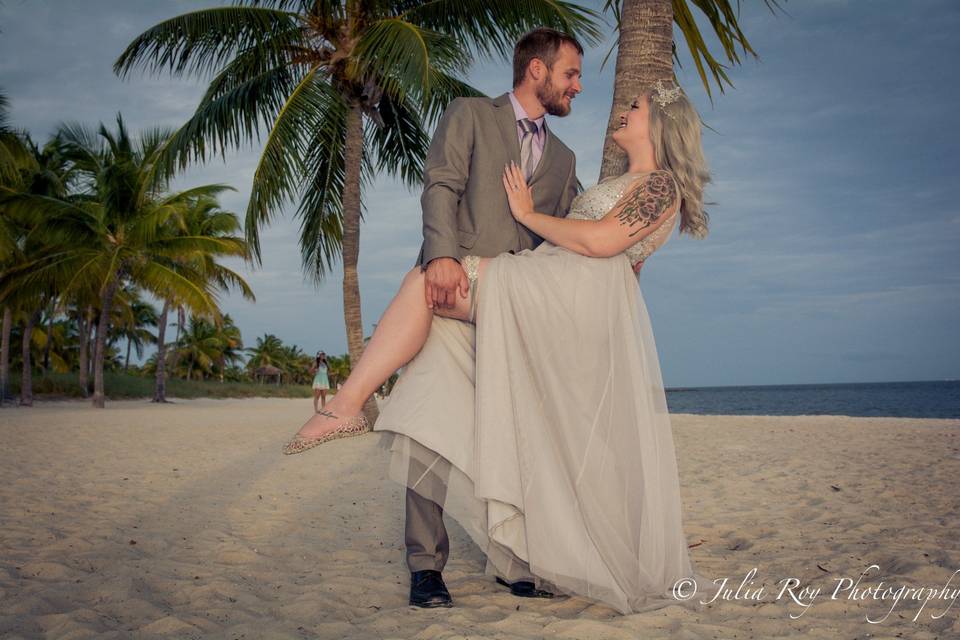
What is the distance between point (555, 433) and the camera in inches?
111

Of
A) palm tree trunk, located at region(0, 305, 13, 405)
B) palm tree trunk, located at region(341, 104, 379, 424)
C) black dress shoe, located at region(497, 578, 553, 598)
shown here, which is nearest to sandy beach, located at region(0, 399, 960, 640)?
black dress shoe, located at region(497, 578, 553, 598)

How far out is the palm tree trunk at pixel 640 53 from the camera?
14.9 ft

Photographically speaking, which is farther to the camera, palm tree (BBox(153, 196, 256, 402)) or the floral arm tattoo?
palm tree (BBox(153, 196, 256, 402))

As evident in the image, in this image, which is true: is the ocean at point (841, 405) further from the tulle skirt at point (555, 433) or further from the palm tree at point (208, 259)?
the tulle skirt at point (555, 433)

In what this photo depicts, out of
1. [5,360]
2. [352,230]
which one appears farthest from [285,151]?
[5,360]

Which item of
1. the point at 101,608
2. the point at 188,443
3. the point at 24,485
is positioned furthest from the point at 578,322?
the point at 188,443

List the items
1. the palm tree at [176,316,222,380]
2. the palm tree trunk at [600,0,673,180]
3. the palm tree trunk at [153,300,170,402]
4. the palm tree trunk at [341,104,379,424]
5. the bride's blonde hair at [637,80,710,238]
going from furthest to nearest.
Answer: the palm tree at [176,316,222,380]
the palm tree trunk at [153,300,170,402]
the palm tree trunk at [341,104,379,424]
the palm tree trunk at [600,0,673,180]
the bride's blonde hair at [637,80,710,238]

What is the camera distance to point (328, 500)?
6453 millimetres

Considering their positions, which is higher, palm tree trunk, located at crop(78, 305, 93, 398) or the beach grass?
Answer: palm tree trunk, located at crop(78, 305, 93, 398)

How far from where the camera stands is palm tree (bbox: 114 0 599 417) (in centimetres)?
1016

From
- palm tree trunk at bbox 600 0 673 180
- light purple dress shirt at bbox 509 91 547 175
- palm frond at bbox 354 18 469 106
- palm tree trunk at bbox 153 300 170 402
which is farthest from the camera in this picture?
palm tree trunk at bbox 153 300 170 402

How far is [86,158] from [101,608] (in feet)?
77.7

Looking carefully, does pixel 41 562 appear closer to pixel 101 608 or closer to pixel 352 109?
pixel 101 608

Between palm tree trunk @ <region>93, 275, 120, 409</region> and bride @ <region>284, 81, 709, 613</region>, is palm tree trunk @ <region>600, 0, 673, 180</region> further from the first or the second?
palm tree trunk @ <region>93, 275, 120, 409</region>
